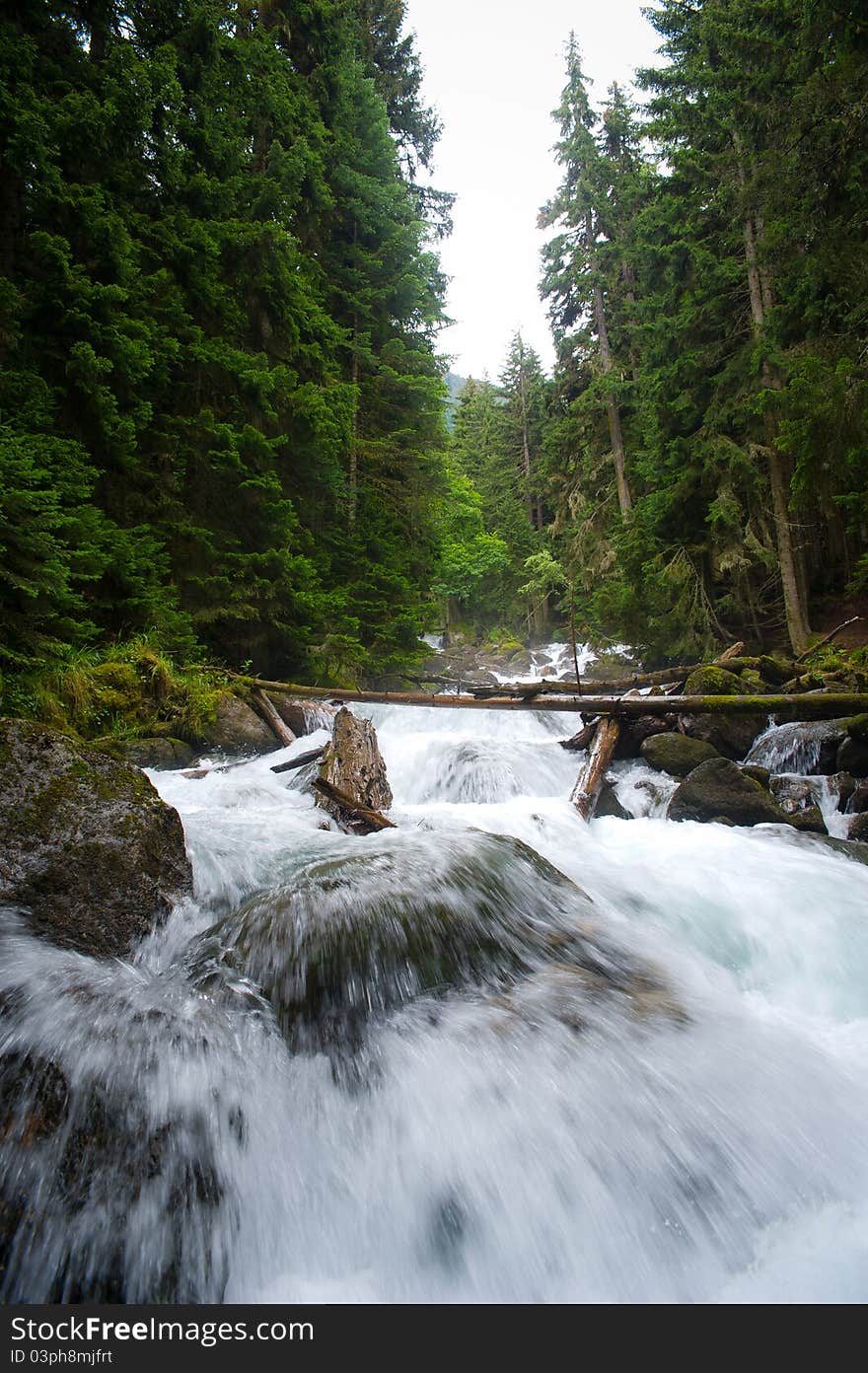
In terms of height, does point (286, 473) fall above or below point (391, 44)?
below

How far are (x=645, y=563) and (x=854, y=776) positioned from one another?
8.54m

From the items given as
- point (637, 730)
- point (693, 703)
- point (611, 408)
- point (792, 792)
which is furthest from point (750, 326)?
point (792, 792)

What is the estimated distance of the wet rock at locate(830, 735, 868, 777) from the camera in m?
6.47

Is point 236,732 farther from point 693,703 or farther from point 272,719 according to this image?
point 693,703

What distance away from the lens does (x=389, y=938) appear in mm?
2969

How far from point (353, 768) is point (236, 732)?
9.48 feet

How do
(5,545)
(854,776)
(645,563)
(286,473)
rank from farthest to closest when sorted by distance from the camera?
1. (645,563)
2. (286,473)
3. (854,776)
4. (5,545)

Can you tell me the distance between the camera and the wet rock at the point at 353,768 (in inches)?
224

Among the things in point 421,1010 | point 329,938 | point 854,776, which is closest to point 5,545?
point 329,938

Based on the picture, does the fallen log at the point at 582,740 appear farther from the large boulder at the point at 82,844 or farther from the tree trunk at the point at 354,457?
the tree trunk at the point at 354,457

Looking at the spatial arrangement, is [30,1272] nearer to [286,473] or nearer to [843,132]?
[286,473]

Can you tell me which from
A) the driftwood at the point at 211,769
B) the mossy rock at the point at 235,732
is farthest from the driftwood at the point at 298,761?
the mossy rock at the point at 235,732

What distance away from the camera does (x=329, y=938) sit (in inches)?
113

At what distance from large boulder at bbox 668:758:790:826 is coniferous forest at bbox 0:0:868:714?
420 centimetres
